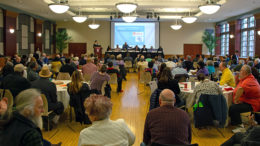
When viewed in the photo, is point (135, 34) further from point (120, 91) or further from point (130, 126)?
point (130, 126)

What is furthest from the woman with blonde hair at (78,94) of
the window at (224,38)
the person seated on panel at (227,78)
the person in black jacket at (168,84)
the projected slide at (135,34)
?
the window at (224,38)

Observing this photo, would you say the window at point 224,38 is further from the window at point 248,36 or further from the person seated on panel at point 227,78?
the person seated on panel at point 227,78

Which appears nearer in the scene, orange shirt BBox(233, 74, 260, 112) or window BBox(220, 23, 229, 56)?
orange shirt BBox(233, 74, 260, 112)

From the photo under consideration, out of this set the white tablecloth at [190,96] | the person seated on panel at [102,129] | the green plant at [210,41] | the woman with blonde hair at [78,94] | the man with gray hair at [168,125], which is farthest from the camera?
the green plant at [210,41]

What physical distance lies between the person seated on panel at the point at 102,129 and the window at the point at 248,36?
1554 centimetres

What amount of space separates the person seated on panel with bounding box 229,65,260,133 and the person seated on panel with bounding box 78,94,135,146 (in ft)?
11.1

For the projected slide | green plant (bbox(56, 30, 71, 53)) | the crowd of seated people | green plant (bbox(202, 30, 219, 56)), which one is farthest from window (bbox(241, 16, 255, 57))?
green plant (bbox(56, 30, 71, 53))

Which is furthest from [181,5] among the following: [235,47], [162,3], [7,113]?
[7,113]

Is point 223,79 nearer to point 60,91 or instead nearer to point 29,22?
point 60,91

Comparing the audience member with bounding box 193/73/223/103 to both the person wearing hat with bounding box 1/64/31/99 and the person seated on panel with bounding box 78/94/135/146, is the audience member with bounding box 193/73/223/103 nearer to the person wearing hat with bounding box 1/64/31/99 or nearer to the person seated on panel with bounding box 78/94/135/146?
the person seated on panel with bounding box 78/94/135/146

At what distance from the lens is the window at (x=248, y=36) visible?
16172 mm

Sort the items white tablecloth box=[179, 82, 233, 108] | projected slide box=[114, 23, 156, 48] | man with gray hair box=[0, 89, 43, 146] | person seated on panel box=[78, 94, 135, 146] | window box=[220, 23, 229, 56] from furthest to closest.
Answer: projected slide box=[114, 23, 156, 48] → window box=[220, 23, 229, 56] → white tablecloth box=[179, 82, 233, 108] → person seated on panel box=[78, 94, 135, 146] → man with gray hair box=[0, 89, 43, 146]

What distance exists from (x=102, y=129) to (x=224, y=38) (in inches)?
808

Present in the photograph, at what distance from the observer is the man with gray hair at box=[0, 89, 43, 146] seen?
6.18 ft
